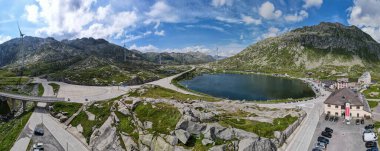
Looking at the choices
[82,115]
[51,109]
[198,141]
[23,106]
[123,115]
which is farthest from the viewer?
[23,106]

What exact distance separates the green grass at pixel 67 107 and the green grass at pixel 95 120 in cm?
702

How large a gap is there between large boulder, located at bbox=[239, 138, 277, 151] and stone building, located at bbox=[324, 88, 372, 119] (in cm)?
4451

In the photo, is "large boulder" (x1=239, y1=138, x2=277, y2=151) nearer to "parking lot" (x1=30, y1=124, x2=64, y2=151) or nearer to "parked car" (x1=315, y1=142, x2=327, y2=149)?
"parked car" (x1=315, y1=142, x2=327, y2=149)

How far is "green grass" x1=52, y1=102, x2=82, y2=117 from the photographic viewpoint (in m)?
125

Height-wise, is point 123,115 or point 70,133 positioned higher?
point 123,115

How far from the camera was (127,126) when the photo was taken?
93062 millimetres

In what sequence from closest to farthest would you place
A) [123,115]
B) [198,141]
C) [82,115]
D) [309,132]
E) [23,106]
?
[198,141] → [309,132] → [123,115] → [82,115] → [23,106]

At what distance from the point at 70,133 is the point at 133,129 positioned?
97.2 ft

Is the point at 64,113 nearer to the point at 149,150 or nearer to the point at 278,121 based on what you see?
the point at 149,150

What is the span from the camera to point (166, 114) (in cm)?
9144

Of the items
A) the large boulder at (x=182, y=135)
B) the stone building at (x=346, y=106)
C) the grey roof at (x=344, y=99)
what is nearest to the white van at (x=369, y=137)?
the stone building at (x=346, y=106)

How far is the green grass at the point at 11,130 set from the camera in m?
98.7

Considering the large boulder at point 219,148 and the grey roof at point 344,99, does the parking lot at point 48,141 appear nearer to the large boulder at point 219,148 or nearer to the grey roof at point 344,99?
the large boulder at point 219,148

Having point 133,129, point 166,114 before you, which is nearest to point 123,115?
point 133,129
